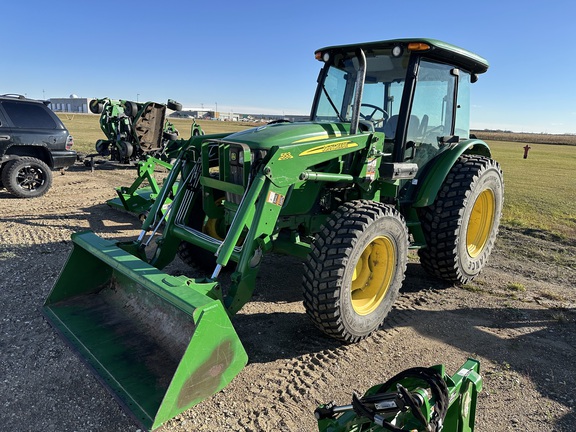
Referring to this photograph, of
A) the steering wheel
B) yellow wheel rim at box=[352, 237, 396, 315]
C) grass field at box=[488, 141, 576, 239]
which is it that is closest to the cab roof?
the steering wheel

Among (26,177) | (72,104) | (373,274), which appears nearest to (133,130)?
(26,177)

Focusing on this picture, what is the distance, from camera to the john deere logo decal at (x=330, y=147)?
3.45 metres

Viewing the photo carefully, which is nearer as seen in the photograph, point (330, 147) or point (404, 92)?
point (330, 147)

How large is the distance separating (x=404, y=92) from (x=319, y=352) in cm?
262

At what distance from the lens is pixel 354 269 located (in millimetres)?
3338

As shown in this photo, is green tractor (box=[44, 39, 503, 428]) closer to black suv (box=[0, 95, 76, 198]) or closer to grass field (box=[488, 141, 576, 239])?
grass field (box=[488, 141, 576, 239])

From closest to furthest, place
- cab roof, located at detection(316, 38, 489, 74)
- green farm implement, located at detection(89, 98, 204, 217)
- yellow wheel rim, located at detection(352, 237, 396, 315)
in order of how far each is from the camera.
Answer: yellow wheel rim, located at detection(352, 237, 396, 315) → cab roof, located at detection(316, 38, 489, 74) → green farm implement, located at detection(89, 98, 204, 217)

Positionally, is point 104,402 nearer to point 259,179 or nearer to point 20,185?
point 259,179

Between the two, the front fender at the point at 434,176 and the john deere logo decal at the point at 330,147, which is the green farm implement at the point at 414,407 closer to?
the john deere logo decal at the point at 330,147

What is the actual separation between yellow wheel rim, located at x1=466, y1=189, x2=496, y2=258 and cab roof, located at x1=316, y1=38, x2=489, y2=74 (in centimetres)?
160

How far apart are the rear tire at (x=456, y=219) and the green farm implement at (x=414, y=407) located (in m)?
2.33

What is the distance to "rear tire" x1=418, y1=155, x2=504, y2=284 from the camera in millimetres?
4402

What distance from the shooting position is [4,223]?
671cm

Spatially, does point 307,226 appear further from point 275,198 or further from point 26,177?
point 26,177
